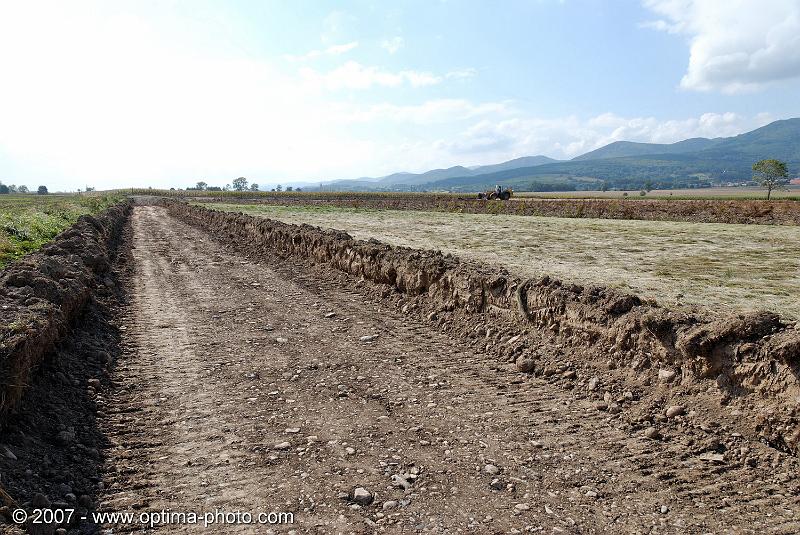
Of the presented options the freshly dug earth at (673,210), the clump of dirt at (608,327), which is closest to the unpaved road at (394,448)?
the clump of dirt at (608,327)

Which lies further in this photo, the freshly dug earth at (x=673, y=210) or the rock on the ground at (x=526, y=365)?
the freshly dug earth at (x=673, y=210)

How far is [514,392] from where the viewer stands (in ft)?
19.4

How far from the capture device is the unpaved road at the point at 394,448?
3.73 meters

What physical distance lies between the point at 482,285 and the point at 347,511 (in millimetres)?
5255

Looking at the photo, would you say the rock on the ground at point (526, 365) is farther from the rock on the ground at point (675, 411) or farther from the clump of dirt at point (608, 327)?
the rock on the ground at point (675, 411)

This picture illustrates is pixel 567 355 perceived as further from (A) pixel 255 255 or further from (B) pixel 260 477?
(A) pixel 255 255

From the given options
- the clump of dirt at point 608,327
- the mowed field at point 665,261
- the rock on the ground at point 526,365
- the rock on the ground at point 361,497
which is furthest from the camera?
the mowed field at point 665,261

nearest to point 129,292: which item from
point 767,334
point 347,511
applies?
point 347,511

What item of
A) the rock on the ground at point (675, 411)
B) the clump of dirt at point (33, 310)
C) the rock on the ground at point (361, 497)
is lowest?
the rock on the ground at point (361, 497)

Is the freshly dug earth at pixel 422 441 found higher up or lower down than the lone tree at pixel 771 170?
lower down

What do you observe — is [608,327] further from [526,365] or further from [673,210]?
[673,210]

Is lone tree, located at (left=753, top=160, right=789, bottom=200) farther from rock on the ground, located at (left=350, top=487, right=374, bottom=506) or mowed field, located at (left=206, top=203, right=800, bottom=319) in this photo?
rock on the ground, located at (left=350, top=487, right=374, bottom=506)

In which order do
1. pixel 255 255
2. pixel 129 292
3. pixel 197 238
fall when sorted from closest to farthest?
pixel 129 292
pixel 255 255
pixel 197 238

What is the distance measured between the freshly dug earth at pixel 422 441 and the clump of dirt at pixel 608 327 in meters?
0.20
